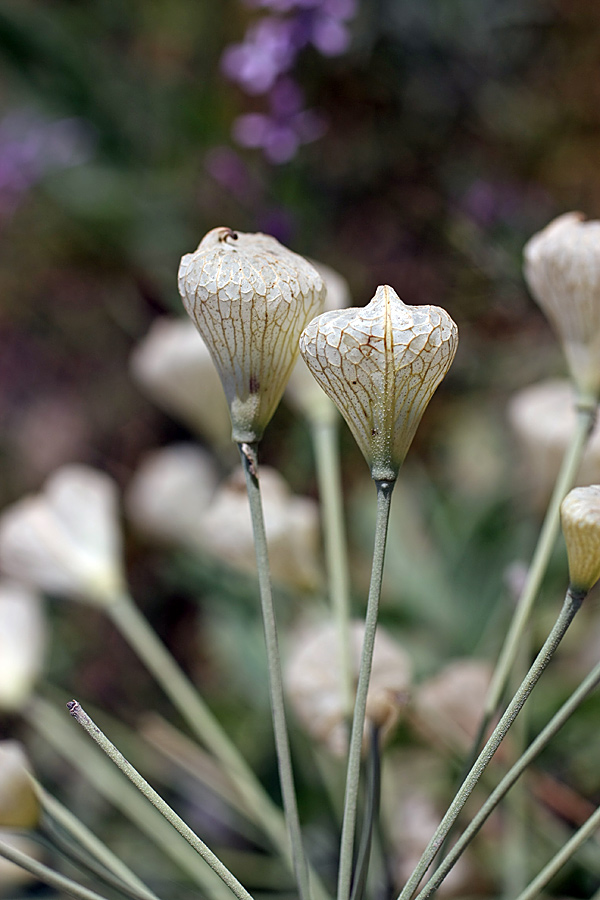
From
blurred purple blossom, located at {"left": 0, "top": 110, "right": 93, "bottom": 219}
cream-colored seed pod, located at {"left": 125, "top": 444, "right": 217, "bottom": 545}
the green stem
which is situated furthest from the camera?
blurred purple blossom, located at {"left": 0, "top": 110, "right": 93, "bottom": 219}

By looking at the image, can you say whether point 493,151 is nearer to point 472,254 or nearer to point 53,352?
point 472,254

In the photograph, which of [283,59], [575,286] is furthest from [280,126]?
[575,286]

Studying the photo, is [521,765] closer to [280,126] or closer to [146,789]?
[146,789]

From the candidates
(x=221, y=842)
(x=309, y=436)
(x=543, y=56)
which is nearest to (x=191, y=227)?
(x=309, y=436)

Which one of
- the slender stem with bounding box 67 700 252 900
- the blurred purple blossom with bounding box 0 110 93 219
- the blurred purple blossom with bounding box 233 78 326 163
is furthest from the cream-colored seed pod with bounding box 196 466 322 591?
the blurred purple blossom with bounding box 0 110 93 219

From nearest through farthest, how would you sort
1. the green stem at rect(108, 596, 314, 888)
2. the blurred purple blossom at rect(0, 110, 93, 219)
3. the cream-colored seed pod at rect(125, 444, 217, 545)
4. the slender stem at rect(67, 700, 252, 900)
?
the slender stem at rect(67, 700, 252, 900) → the green stem at rect(108, 596, 314, 888) → the cream-colored seed pod at rect(125, 444, 217, 545) → the blurred purple blossom at rect(0, 110, 93, 219)

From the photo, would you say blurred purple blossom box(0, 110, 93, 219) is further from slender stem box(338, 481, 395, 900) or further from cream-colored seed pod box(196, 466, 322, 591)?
slender stem box(338, 481, 395, 900)
